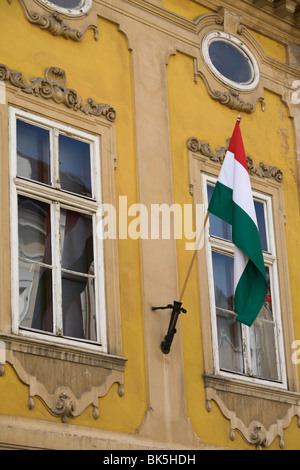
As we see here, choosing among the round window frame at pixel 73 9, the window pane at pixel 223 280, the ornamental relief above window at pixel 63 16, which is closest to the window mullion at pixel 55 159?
the ornamental relief above window at pixel 63 16

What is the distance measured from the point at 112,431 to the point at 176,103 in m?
3.44

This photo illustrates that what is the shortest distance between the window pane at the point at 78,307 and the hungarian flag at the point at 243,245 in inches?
48.2

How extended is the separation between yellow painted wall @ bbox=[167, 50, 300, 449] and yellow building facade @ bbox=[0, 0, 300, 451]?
21mm

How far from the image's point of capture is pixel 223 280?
11094 mm

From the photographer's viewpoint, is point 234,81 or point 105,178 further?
point 234,81

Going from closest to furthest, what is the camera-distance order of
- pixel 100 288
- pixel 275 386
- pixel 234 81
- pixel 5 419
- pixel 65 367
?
pixel 5 419
pixel 65 367
pixel 100 288
pixel 275 386
pixel 234 81

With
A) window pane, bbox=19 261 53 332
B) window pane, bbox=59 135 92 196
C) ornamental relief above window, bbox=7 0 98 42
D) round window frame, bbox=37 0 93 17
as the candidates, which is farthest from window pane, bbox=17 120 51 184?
round window frame, bbox=37 0 93 17

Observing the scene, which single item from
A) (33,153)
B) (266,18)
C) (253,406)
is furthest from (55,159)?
(266,18)

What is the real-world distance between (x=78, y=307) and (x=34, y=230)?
0.73 metres

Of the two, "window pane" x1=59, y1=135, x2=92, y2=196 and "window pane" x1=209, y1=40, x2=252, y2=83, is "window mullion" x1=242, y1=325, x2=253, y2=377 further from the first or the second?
"window pane" x1=209, y1=40, x2=252, y2=83

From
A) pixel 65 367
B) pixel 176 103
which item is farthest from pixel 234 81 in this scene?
pixel 65 367

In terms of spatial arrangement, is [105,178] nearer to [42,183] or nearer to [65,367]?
[42,183]

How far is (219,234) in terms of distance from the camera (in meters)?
11.2

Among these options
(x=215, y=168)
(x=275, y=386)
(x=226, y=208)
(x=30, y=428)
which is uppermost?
(x=215, y=168)
